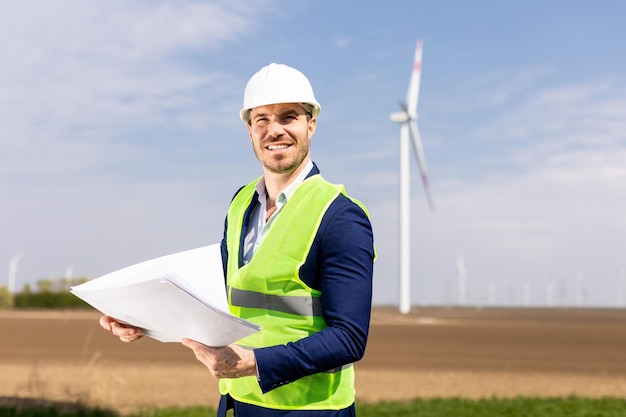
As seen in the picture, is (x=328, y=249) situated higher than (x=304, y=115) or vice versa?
(x=304, y=115)

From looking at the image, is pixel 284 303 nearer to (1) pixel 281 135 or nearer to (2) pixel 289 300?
(2) pixel 289 300

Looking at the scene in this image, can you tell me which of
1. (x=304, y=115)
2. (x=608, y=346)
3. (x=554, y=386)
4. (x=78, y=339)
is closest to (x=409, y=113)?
(x=608, y=346)

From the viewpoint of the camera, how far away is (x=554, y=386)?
16156 millimetres

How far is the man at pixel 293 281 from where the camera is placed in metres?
2.29

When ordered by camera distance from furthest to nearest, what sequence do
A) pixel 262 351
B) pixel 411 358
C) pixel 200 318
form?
pixel 411 358 < pixel 262 351 < pixel 200 318

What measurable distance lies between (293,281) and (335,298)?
17 centimetres

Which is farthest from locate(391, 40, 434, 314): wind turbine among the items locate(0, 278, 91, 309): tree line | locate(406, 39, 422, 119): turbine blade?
locate(0, 278, 91, 309): tree line

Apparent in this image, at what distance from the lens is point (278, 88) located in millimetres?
2580

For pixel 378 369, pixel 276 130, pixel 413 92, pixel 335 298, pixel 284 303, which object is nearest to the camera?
pixel 335 298

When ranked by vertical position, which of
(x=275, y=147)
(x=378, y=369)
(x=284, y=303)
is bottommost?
(x=378, y=369)

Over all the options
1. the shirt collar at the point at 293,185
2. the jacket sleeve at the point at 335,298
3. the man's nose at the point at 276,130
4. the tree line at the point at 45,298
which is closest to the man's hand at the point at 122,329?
the jacket sleeve at the point at 335,298

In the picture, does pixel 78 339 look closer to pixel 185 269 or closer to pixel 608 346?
pixel 608 346

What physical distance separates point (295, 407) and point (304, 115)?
1.02 meters

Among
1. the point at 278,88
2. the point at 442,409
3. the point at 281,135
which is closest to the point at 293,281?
the point at 281,135
